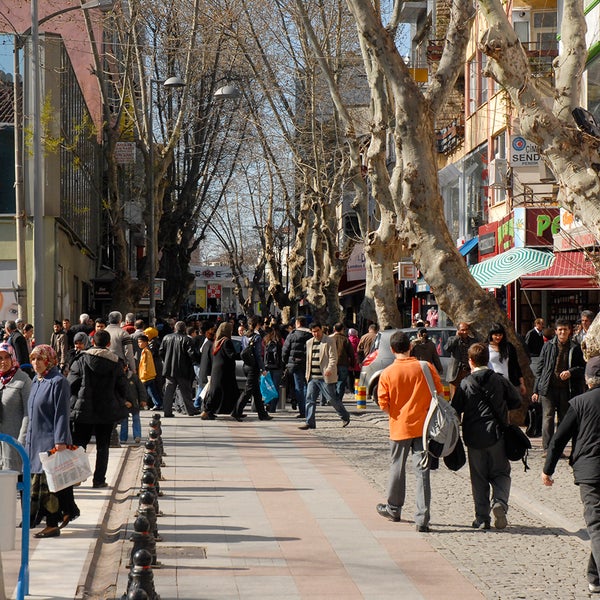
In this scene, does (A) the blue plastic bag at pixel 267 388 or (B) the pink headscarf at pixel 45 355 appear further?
(A) the blue plastic bag at pixel 267 388

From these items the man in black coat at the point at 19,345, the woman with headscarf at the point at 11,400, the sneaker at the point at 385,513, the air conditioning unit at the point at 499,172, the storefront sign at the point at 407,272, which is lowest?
the sneaker at the point at 385,513

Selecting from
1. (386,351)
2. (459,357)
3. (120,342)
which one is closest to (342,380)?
(386,351)

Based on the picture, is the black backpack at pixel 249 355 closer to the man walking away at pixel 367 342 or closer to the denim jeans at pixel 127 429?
the man walking away at pixel 367 342

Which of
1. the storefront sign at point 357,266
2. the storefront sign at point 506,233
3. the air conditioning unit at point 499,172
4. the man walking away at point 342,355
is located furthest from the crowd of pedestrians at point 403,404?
the storefront sign at point 357,266

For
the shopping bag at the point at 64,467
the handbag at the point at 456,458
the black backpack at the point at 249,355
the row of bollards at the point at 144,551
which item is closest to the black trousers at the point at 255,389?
the black backpack at the point at 249,355

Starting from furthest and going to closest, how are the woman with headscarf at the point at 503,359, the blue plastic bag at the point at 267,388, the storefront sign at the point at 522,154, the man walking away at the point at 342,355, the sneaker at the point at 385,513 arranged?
1. the storefront sign at the point at 522,154
2. the man walking away at the point at 342,355
3. the blue plastic bag at the point at 267,388
4. the woman with headscarf at the point at 503,359
5. the sneaker at the point at 385,513

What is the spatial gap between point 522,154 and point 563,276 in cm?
815

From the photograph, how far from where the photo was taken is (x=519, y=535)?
9594 mm

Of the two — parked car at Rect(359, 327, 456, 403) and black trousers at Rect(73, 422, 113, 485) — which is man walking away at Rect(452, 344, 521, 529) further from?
parked car at Rect(359, 327, 456, 403)

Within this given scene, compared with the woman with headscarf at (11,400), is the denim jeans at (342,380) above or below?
below

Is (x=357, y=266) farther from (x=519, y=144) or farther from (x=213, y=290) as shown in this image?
(x=213, y=290)

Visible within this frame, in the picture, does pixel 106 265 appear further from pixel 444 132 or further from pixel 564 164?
pixel 564 164

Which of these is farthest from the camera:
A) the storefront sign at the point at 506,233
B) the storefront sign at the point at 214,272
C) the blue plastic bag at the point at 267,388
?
the storefront sign at the point at 214,272

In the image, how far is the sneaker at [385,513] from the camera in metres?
10.2
